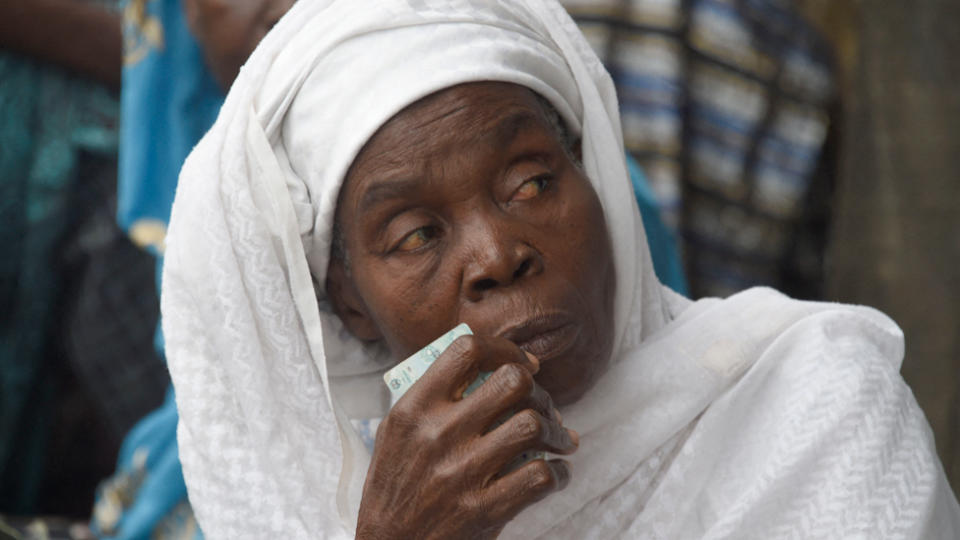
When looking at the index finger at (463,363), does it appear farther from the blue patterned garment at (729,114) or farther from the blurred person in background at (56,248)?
the blurred person in background at (56,248)

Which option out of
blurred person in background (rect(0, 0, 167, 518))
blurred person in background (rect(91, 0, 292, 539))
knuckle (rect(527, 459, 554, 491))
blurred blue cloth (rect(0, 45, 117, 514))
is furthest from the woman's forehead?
blurred blue cloth (rect(0, 45, 117, 514))

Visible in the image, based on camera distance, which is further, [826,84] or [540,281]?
[826,84]

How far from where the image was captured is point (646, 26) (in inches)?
157

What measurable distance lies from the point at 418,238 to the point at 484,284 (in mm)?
156

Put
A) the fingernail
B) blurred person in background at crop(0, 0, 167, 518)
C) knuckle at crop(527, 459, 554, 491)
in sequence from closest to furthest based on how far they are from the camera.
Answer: knuckle at crop(527, 459, 554, 491) < the fingernail < blurred person in background at crop(0, 0, 167, 518)

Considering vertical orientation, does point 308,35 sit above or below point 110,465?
above

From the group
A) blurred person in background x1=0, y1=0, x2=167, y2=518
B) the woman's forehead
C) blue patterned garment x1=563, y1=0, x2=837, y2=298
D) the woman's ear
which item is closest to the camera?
the woman's forehead

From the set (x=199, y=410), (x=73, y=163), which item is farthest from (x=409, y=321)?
(x=73, y=163)

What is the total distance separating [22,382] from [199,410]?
264cm

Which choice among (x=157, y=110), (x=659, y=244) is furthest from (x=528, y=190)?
(x=157, y=110)

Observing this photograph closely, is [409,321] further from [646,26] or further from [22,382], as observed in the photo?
[22,382]

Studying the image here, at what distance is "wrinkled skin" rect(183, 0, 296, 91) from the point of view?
342 centimetres

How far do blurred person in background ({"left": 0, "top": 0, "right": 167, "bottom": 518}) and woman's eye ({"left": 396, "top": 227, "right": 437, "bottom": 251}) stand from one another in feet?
8.29

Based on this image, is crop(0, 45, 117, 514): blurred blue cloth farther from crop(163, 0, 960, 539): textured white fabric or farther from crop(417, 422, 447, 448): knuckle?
crop(417, 422, 447, 448): knuckle
